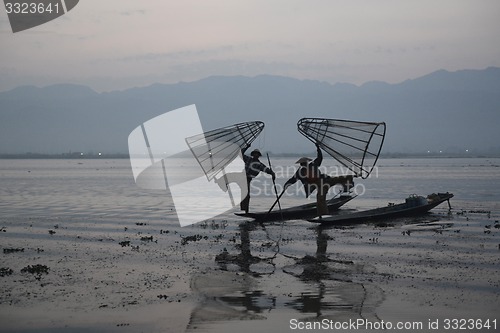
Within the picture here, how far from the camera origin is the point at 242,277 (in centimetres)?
1359

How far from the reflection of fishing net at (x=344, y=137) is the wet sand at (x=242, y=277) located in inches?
114

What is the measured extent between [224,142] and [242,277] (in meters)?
11.5

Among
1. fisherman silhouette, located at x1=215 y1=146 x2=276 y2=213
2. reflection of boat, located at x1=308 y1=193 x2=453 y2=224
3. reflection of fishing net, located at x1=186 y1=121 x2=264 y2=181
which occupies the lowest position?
reflection of boat, located at x1=308 y1=193 x2=453 y2=224

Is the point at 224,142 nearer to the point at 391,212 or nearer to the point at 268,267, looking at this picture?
the point at 391,212

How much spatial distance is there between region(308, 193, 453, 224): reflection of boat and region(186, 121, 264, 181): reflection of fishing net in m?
4.45

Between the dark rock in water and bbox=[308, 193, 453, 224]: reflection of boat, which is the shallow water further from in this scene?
bbox=[308, 193, 453, 224]: reflection of boat

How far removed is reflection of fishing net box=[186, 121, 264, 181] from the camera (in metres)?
24.3

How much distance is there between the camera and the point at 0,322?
10.1m

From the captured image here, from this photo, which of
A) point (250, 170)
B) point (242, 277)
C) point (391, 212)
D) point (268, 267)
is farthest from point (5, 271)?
point (391, 212)

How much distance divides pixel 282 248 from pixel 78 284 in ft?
22.3

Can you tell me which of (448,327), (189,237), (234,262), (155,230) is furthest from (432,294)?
(155,230)

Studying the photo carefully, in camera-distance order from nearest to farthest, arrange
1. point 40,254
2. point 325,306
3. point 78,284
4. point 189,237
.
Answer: point 325,306
point 78,284
point 40,254
point 189,237

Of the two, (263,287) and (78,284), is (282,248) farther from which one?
(78,284)

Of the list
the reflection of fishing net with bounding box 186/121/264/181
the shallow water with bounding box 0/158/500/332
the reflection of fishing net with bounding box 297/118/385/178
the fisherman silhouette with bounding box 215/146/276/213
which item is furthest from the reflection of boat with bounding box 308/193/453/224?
the reflection of fishing net with bounding box 186/121/264/181
